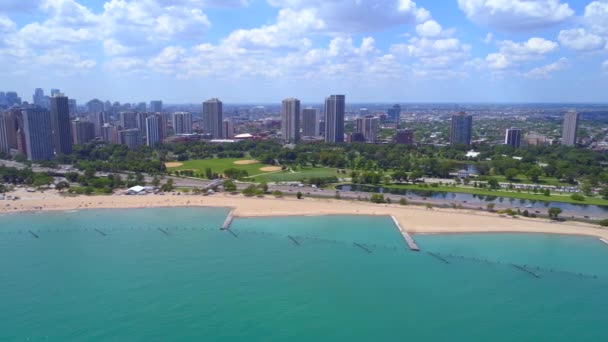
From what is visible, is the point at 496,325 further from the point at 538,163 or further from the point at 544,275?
the point at 538,163

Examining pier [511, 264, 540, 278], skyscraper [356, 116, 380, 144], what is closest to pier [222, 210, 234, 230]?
pier [511, 264, 540, 278]

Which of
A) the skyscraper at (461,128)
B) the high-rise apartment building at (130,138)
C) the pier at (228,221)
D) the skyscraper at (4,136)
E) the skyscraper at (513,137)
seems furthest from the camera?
the skyscraper at (461,128)

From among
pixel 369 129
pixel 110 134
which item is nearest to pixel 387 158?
pixel 369 129

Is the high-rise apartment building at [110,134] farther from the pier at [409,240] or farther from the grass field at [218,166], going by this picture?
the pier at [409,240]

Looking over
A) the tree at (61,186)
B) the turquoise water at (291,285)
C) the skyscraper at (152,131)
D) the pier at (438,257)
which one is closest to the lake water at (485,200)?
the turquoise water at (291,285)

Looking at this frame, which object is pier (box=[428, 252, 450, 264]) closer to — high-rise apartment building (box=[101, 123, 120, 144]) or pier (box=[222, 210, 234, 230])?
pier (box=[222, 210, 234, 230])

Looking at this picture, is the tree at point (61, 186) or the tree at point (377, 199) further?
the tree at point (61, 186)

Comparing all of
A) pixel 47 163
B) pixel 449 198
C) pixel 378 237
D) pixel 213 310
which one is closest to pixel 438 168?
pixel 449 198
